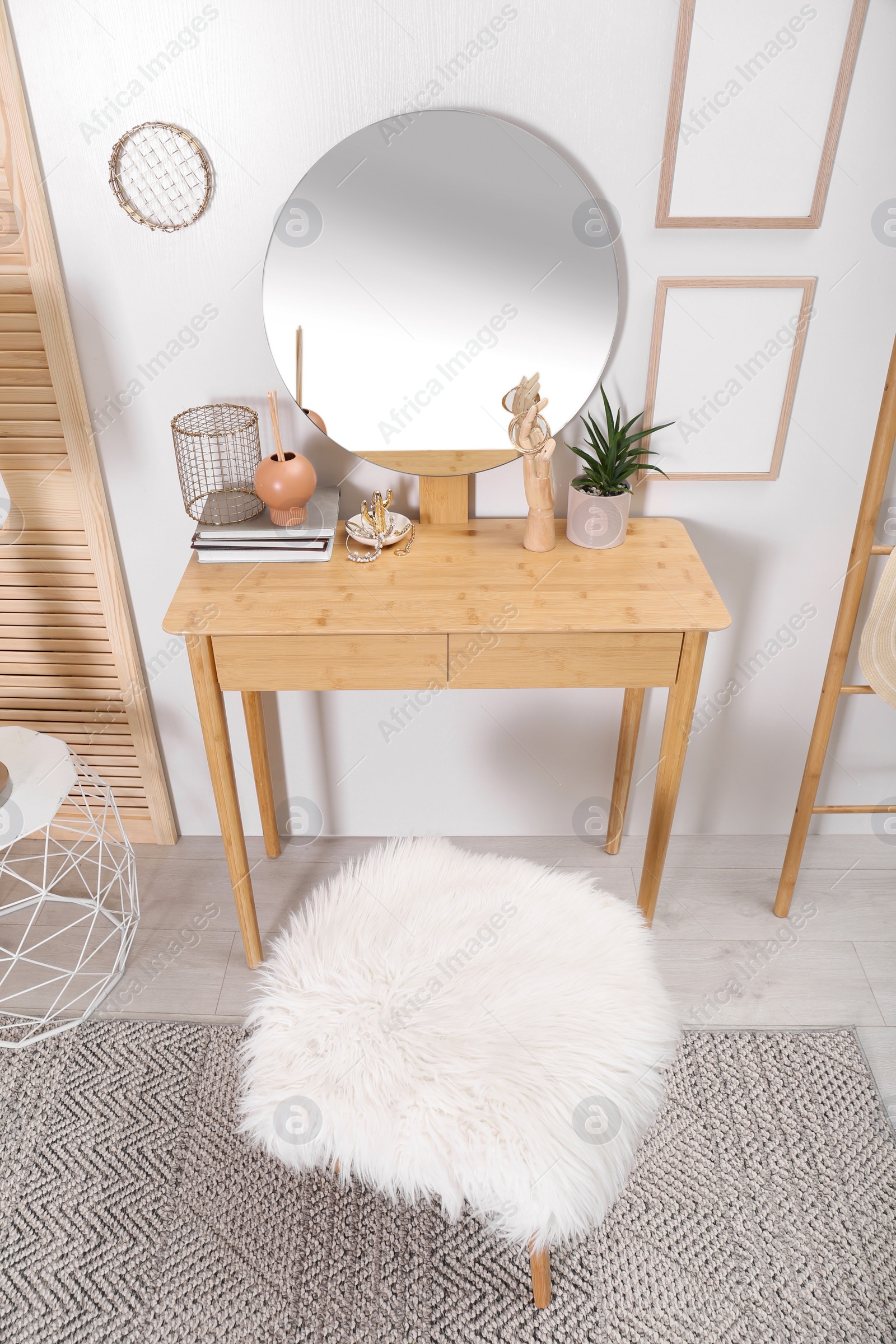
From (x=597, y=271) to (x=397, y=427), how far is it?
44cm

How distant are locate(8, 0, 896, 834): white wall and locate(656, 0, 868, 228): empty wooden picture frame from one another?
0.03 meters

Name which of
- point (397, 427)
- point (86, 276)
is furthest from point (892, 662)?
point (86, 276)

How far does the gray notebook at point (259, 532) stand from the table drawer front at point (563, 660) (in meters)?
0.34

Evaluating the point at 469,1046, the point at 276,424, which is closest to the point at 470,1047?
the point at 469,1046

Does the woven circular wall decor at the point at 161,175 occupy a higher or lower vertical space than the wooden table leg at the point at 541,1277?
higher

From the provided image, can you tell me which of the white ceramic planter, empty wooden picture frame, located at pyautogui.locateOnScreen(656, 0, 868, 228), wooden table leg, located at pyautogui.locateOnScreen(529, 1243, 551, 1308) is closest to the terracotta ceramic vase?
the white ceramic planter

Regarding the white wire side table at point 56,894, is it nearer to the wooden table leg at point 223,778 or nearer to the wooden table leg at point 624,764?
the wooden table leg at point 223,778

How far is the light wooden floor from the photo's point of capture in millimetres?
1776

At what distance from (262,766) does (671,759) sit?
88 cm

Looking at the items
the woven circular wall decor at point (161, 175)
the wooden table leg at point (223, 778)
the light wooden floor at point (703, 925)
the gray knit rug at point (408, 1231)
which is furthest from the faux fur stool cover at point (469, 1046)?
the woven circular wall decor at point (161, 175)

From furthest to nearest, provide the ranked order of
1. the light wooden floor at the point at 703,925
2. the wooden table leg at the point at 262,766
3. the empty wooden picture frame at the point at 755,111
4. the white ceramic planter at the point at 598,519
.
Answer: the wooden table leg at the point at 262,766 → the light wooden floor at the point at 703,925 → the white ceramic planter at the point at 598,519 → the empty wooden picture frame at the point at 755,111

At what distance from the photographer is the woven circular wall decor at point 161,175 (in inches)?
58.7

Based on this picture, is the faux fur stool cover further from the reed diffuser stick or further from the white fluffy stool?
the reed diffuser stick

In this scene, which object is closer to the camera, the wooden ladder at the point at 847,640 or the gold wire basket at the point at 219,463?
the wooden ladder at the point at 847,640
